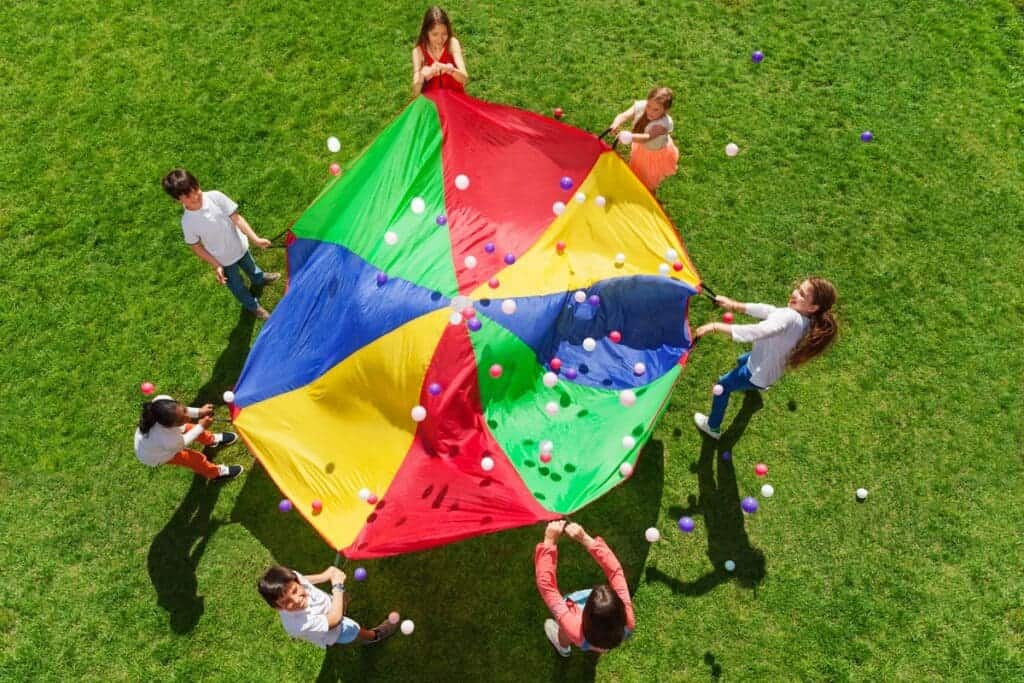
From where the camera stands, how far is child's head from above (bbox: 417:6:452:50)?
5383 mm

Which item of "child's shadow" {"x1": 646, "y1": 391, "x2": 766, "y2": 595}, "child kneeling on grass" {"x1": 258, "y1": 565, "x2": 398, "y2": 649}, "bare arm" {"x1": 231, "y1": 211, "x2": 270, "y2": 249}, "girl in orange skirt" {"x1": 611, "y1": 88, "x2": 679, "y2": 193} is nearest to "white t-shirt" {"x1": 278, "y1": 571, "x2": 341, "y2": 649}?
"child kneeling on grass" {"x1": 258, "y1": 565, "x2": 398, "y2": 649}

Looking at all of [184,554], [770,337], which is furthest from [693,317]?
[184,554]

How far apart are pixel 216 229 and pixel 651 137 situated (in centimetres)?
331

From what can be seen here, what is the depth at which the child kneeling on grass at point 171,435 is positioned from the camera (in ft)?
14.6

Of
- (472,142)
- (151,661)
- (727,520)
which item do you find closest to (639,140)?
(472,142)

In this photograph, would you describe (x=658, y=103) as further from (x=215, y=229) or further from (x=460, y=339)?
(x=215, y=229)

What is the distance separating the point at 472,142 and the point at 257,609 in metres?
3.79

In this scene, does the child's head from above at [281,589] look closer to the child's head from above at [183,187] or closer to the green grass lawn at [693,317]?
the green grass lawn at [693,317]

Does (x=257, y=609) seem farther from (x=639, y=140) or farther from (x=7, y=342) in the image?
(x=639, y=140)

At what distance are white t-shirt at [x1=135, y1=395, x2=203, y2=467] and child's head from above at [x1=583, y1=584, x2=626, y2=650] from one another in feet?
9.53

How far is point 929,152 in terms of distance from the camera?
648 cm

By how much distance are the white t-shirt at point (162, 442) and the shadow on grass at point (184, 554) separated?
0.71 metres

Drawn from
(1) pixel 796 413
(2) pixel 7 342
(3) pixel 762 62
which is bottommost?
(1) pixel 796 413

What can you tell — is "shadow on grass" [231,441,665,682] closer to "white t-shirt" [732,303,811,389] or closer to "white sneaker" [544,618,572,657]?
"white sneaker" [544,618,572,657]
